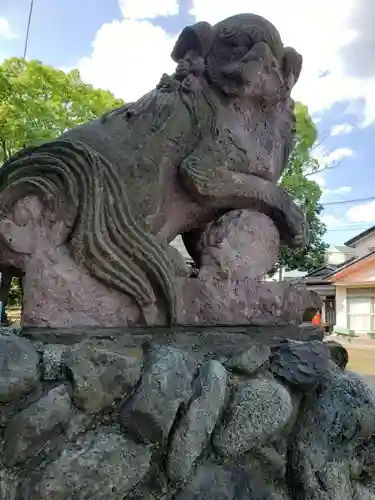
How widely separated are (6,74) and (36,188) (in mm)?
8131

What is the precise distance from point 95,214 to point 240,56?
1019 mm

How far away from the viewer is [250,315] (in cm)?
200

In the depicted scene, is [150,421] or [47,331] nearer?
[150,421]

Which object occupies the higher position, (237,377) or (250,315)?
(250,315)

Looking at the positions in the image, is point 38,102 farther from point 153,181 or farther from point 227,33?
point 153,181

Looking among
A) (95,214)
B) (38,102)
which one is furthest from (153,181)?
(38,102)

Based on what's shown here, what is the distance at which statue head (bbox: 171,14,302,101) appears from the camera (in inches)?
86.7

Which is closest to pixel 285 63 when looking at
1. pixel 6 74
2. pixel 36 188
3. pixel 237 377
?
pixel 36 188

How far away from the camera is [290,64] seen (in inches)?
93.0

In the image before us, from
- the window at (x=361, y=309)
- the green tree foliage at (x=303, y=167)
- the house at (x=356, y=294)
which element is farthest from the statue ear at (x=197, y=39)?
the window at (x=361, y=309)

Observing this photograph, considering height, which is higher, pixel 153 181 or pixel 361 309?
pixel 361 309

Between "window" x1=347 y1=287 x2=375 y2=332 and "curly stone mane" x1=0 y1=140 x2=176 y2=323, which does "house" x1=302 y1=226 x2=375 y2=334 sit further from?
"curly stone mane" x1=0 y1=140 x2=176 y2=323

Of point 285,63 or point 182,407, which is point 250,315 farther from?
point 285,63

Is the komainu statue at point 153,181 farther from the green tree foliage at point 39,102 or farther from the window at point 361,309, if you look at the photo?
the window at point 361,309
